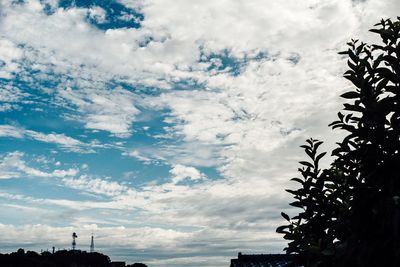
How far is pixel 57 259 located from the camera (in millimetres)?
91438

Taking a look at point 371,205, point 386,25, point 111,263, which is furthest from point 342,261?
point 111,263

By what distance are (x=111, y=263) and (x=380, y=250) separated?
11453cm

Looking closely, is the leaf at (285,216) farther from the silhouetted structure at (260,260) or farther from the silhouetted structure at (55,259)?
the silhouetted structure at (55,259)

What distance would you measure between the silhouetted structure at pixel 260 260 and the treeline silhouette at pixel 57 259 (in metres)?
65.8

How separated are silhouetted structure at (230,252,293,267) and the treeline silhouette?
216ft

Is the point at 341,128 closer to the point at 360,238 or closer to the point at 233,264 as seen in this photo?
the point at 360,238

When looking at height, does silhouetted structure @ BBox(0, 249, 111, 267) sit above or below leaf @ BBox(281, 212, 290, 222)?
above

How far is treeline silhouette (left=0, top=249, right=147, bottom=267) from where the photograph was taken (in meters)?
80.1

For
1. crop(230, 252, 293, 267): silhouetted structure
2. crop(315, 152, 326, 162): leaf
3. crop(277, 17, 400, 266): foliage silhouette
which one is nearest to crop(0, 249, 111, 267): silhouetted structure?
crop(230, 252, 293, 267): silhouetted structure

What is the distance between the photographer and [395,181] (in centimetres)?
376

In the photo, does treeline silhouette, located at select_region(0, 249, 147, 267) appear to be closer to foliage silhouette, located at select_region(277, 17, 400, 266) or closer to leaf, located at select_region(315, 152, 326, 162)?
leaf, located at select_region(315, 152, 326, 162)

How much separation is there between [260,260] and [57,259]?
251 ft

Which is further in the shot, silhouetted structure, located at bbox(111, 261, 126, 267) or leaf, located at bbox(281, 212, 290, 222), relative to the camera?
silhouetted structure, located at bbox(111, 261, 126, 267)

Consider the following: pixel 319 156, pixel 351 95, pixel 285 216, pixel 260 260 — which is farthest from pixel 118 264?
pixel 351 95
